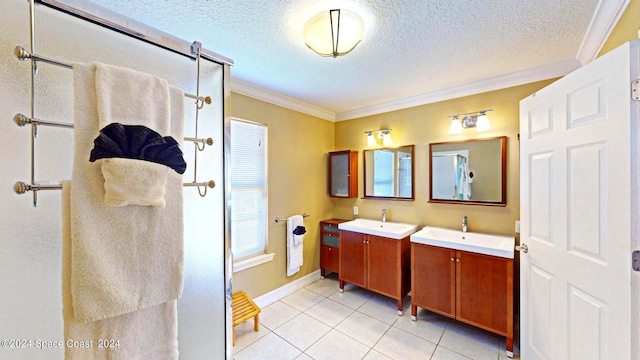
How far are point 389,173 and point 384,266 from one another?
3.95ft

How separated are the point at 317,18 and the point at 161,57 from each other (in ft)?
3.09

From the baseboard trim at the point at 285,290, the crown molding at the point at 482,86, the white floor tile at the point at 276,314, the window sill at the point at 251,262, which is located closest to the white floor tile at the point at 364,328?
the white floor tile at the point at 276,314

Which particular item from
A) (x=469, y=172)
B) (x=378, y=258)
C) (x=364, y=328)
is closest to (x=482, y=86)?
(x=469, y=172)

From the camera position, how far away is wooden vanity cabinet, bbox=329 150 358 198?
339 centimetres

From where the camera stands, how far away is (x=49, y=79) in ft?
2.35

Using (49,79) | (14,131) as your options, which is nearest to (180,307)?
(14,131)

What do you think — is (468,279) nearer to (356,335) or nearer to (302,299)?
(356,335)

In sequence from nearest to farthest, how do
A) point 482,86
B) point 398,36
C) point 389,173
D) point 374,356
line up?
1. point 398,36
2. point 374,356
3. point 482,86
4. point 389,173

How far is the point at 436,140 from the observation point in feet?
9.21

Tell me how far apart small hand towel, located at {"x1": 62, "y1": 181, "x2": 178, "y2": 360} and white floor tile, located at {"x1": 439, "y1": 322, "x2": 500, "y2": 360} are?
2270 millimetres

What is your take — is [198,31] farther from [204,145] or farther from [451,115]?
[451,115]

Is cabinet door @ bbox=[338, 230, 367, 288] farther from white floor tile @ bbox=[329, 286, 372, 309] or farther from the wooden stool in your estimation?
the wooden stool

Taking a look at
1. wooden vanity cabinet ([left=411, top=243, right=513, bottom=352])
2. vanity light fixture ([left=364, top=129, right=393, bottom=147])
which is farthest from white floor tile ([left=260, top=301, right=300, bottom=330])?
vanity light fixture ([left=364, top=129, right=393, bottom=147])

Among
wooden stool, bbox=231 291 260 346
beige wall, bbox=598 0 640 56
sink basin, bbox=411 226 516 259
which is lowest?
wooden stool, bbox=231 291 260 346
